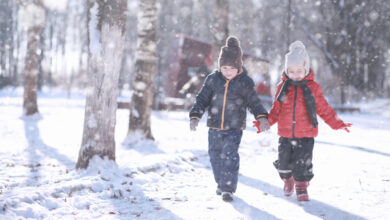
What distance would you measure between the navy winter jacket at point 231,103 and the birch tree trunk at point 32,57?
34.1ft

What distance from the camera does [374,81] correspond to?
2759cm

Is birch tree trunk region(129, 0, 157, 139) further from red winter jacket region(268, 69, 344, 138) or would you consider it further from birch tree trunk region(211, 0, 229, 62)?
red winter jacket region(268, 69, 344, 138)

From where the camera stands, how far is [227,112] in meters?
4.19

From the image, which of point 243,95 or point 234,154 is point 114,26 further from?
point 234,154

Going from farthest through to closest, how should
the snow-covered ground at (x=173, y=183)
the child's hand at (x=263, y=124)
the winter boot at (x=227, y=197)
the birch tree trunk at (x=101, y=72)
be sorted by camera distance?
the birch tree trunk at (x=101, y=72) < the winter boot at (x=227, y=197) < the child's hand at (x=263, y=124) < the snow-covered ground at (x=173, y=183)

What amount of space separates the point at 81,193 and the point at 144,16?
201 inches

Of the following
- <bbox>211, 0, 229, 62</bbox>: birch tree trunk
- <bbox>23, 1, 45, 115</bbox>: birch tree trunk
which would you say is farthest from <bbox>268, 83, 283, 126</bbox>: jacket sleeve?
<bbox>23, 1, 45, 115</bbox>: birch tree trunk

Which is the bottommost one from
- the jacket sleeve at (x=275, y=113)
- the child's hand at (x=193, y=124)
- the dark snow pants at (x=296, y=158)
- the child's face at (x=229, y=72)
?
the dark snow pants at (x=296, y=158)

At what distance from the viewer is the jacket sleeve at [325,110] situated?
418 cm

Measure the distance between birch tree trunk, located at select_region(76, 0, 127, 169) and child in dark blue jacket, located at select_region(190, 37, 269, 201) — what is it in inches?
66.5

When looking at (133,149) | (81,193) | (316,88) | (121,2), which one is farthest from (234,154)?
(133,149)

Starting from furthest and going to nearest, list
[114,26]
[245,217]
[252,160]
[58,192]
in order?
[252,160], [114,26], [58,192], [245,217]

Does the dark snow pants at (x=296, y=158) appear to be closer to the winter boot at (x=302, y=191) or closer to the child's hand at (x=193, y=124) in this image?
the winter boot at (x=302, y=191)

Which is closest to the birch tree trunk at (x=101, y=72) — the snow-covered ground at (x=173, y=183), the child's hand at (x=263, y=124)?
the snow-covered ground at (x=173, y=183)
